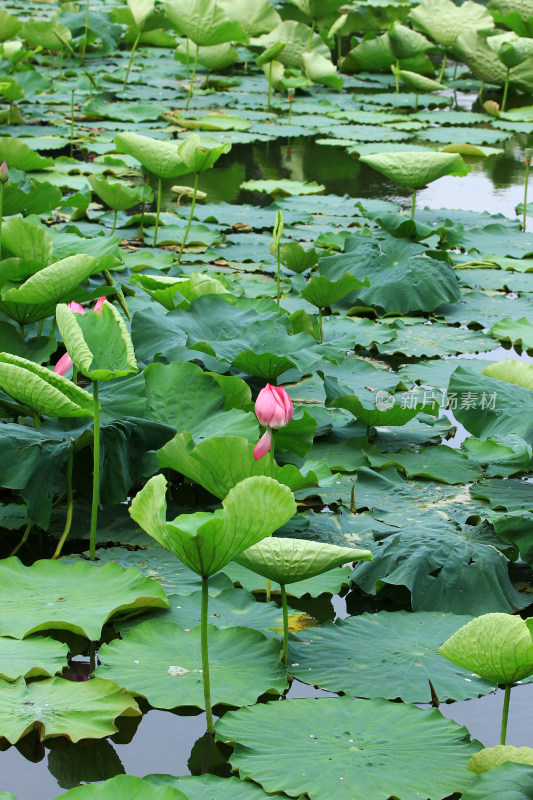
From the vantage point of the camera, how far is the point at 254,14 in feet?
25.2

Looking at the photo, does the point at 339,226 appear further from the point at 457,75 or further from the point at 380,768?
the point at 457,75

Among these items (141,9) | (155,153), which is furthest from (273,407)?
(141,9)

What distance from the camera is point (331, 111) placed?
658 cm

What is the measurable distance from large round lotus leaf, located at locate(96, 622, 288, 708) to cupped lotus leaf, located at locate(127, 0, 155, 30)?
616cm

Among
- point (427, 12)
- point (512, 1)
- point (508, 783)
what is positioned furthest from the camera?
point (512, 1)

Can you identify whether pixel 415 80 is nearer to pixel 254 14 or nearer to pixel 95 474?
pixel 254 14

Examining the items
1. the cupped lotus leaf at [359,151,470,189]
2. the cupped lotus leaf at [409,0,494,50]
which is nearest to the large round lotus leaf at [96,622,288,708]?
the cupped lotus leaf at [359,151,470,189]

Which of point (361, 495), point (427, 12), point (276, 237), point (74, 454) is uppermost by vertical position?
point (427, 12)

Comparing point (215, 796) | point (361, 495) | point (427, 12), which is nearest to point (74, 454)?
point (361, 495)

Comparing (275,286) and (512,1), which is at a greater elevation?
(512,1)

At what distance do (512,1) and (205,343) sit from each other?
713 centimetres

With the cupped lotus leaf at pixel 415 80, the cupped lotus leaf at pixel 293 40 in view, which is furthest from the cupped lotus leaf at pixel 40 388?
the cupped lotus leaf at pixel 293 40

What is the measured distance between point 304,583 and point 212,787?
0.58m

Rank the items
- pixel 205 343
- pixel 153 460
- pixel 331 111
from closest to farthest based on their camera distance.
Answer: pixel 153 460
pixel 205 343
pixel 331 111
